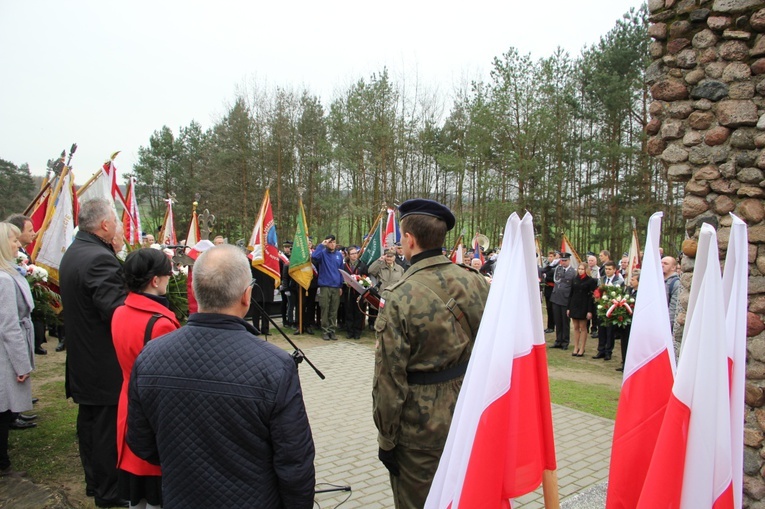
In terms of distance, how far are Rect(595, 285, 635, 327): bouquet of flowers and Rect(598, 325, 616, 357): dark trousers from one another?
0.57 metres

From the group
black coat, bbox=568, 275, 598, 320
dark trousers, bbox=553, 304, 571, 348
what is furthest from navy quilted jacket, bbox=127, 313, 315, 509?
dark trousers, bbox=553, 304, 571, 348

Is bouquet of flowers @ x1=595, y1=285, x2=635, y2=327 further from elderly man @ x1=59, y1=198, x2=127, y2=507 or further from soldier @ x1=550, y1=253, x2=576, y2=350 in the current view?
elderly man @ x1=59, y1=198, x2=127, y2=507

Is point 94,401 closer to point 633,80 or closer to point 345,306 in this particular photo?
point 345,306

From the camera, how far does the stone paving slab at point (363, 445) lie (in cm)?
458

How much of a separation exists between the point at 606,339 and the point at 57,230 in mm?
10550

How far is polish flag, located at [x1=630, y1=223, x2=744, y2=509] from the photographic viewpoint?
5.40 ft

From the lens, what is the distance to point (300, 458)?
2.05 meters

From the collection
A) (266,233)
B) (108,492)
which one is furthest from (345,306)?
(108,492)

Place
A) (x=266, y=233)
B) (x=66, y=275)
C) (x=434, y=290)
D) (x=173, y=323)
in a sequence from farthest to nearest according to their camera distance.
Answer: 1. (x=266, y=233)
2. (x=66, y=275)
3. (x=173, y=323)
4. (x=434, y=290)

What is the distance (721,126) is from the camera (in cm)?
417

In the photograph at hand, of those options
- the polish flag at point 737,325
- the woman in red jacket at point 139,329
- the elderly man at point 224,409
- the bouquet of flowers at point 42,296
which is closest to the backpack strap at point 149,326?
the woman in red jacket at point 139,329

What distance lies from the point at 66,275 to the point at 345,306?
31.9 ft

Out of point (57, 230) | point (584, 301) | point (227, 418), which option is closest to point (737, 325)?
point (227, 418)

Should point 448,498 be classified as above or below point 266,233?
below
